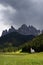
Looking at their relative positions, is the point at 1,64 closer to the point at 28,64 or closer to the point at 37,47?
the point at 28,64

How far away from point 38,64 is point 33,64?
103 cm

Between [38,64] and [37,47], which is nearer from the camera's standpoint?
[38,64]

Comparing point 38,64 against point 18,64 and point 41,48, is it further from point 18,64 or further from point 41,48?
point 41,48

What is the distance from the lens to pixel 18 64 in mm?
39344

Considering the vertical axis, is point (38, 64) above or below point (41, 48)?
below

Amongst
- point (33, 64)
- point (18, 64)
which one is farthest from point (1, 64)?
point (33, 64)

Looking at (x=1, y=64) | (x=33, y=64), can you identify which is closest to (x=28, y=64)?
(x=33, y=64)

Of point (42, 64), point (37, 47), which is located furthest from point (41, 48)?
point (42, 64)

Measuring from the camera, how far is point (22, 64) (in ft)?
129

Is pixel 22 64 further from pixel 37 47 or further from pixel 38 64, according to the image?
pixel 37 47

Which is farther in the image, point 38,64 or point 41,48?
point 41,48

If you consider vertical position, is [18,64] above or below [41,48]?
below

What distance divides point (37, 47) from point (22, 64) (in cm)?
16128

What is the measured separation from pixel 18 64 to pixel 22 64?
0.76 m
